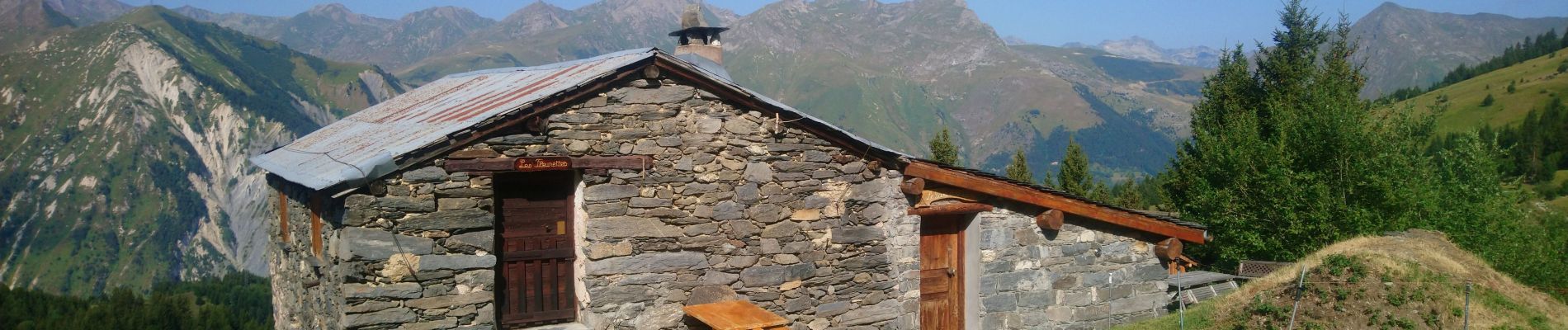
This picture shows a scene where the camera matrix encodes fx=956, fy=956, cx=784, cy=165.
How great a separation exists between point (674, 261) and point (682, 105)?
1557 millimetres

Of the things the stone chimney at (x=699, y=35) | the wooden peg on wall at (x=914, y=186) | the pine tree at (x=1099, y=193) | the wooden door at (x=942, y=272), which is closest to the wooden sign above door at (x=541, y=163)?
the wooden peg on wall at (x=914, y=186)

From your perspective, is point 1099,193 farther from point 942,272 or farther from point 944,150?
point 942,272

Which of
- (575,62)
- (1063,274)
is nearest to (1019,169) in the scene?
(1063,274)

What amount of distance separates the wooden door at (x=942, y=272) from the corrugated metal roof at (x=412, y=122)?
4.09 m

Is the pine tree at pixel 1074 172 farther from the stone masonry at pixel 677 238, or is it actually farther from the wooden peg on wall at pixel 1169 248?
the stone masonry at pixel 677 238

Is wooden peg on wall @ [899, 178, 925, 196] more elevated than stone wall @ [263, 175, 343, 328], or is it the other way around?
wooden peg on wall @ [899, 178, 925, 196]

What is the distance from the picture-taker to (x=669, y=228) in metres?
9.49

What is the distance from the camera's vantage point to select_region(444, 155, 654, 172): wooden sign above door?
27.7 ft

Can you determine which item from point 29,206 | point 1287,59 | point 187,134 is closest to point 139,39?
point 187,134

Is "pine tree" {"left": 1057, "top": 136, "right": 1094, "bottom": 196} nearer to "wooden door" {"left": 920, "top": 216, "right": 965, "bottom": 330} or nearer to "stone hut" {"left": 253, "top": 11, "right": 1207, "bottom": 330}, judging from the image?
"stone hut" {"left": 253, "top": 11, "right": 1207, "bottom": 330}

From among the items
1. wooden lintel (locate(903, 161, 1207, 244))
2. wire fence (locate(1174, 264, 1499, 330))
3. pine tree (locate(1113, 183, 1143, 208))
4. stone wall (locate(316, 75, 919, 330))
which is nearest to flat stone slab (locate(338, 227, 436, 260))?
stone wall (locate(316, 75, 919, 330))

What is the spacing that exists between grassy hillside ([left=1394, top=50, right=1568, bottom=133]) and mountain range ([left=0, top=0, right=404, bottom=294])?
129 metres

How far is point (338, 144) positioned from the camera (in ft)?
34.5

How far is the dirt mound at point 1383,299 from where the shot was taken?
9.74m
